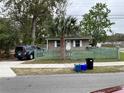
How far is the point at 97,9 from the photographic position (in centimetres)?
7519

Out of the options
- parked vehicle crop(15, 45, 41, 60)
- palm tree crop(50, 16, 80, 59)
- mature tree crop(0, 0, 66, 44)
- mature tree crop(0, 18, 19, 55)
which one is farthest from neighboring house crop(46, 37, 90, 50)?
palm tree crop(50, 16, 80, 59)

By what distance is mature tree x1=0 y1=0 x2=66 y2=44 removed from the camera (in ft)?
174

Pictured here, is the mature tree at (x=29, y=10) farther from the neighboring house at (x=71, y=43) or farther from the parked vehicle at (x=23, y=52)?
the parked vehicle at (x=23, y=52)

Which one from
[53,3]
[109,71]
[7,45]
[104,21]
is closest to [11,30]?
[7,45]

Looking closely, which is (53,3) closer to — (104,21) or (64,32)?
(64,32)

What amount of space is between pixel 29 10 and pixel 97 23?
2276 cm

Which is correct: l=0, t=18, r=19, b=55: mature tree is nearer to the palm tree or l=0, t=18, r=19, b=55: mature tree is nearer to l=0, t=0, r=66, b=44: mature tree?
the palm tree

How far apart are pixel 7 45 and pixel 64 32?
259 inches

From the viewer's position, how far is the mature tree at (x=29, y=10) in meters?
53.1

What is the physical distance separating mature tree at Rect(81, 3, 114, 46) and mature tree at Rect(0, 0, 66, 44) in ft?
59.3

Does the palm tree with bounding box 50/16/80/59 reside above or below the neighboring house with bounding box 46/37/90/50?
above

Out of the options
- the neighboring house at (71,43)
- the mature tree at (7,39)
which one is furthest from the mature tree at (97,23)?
the mature tree at (7,39)

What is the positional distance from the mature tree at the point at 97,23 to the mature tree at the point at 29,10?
18076mm

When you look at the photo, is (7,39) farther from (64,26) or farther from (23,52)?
(64,26)
